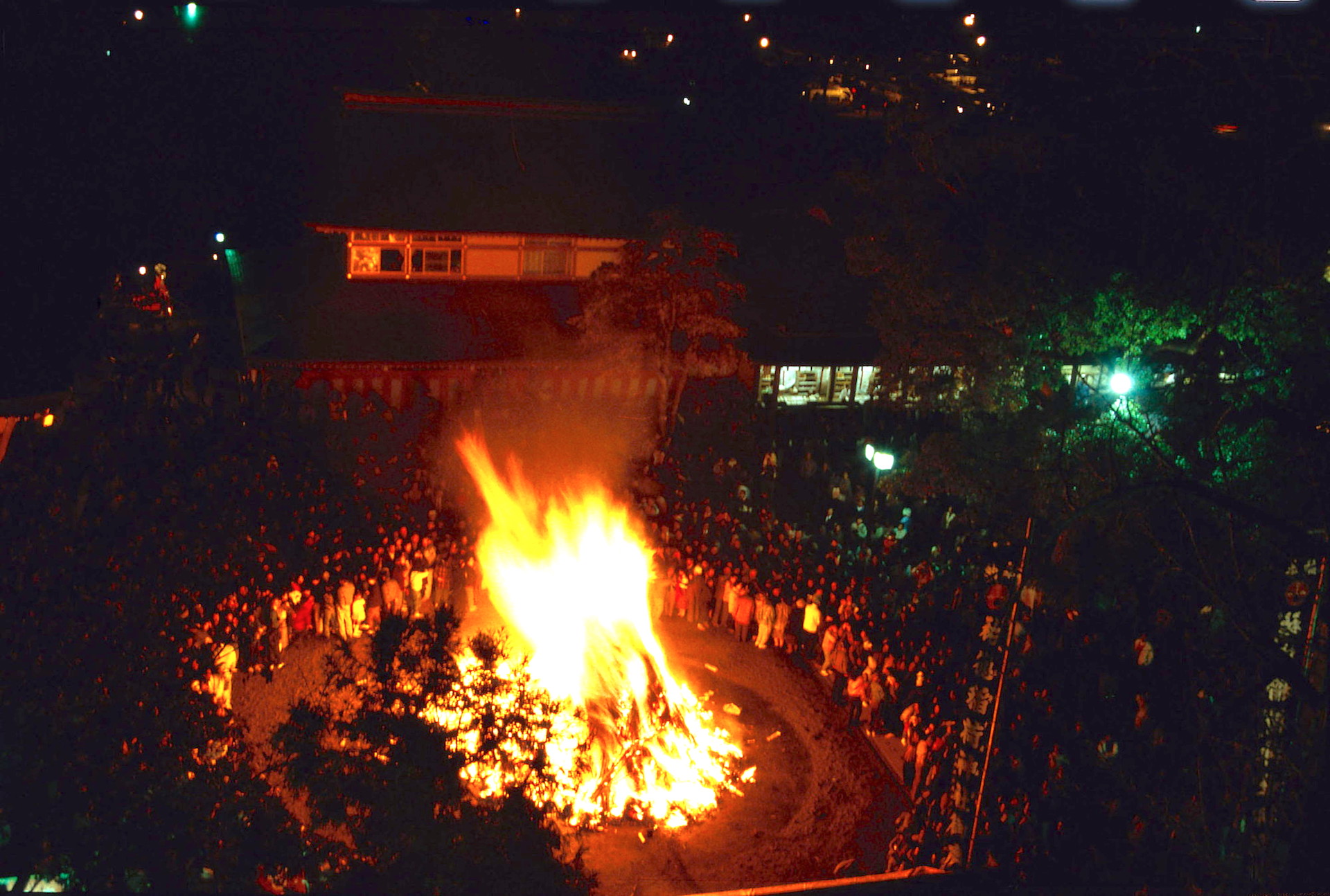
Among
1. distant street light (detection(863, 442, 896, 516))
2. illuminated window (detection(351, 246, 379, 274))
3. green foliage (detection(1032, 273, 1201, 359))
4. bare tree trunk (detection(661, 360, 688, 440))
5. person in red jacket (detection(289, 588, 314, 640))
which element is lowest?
person in red jacket (detection(289, 588, 314, 640))

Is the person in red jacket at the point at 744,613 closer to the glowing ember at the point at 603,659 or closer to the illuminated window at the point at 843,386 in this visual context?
the glowing ember at the point at 603,659

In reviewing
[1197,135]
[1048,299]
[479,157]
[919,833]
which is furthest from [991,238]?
[479,157]

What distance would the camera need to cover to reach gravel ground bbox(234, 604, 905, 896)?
11445 mm

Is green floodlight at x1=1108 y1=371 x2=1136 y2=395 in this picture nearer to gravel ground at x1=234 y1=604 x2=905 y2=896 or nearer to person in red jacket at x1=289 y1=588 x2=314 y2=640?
gravel ground at x1=234 y1=604 x2=905 y2=896

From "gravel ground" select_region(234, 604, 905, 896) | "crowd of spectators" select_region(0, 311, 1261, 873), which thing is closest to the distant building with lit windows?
"crowd of spectators" select_region(0, 311, 1261, 873)

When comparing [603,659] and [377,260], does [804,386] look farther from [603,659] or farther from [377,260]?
[603,659]

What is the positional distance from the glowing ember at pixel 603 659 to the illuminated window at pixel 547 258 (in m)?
7.61

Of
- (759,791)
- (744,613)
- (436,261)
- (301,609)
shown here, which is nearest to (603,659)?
(759,791)

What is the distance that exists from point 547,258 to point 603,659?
12668 mm

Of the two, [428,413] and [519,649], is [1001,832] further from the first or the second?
[428,413]

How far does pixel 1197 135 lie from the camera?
14.0 meters

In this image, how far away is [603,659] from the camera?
1379cm

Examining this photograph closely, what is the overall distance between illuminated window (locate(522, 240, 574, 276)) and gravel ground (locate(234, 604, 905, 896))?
10.5 metres

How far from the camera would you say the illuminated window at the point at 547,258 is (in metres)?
23.8
